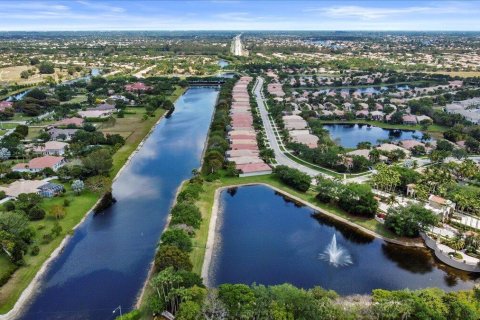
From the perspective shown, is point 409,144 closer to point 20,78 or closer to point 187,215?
point 187,215

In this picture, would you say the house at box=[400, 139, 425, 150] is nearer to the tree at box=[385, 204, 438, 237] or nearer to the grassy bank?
the grassy bank

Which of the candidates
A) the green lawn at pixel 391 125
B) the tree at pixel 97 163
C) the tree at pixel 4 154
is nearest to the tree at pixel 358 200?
the tree at pixel 97 163

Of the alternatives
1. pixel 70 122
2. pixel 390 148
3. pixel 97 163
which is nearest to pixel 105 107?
pixel 70 122

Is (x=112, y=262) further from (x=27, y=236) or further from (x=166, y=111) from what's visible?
(x=166, y=111)

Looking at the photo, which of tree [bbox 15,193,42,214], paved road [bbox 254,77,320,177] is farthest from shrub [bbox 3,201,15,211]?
paved road [bbox 254,77,320,177]

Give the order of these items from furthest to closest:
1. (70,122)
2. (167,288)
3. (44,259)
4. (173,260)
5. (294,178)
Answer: (70,122), (294,178), (44,259), (173,260), (167,288)

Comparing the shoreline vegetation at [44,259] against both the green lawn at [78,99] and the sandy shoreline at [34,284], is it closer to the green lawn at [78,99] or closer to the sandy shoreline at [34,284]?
the sandy shoreline at [34,284]
